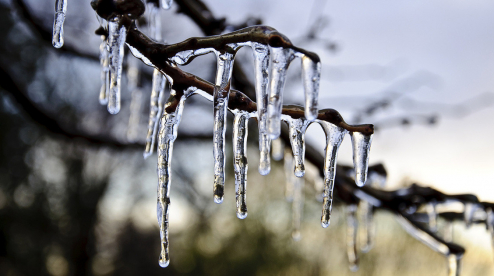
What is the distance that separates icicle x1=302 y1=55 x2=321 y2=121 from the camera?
474 millimetres

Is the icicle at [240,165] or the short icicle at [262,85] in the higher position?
the short icicle at [262,85]

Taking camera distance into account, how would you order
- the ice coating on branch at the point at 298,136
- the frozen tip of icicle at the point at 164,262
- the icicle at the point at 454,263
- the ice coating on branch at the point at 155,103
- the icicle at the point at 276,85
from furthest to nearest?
1. the icicle at the point at 454,263
2. the ice coating on branch at the point at 155,103
3. the frozen tip of icicle at the point at 164,262
4. the ice coating on branch at the point at 298,136
5. the icicle at the point at 276,85

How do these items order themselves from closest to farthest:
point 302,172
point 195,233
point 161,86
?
point 302,172 < point 161,86 < point 195,233

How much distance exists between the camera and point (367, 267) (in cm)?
1150

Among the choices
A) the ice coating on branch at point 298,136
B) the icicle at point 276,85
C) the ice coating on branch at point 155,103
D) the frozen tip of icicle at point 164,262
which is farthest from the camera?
the ice coating on branch at point 155,103

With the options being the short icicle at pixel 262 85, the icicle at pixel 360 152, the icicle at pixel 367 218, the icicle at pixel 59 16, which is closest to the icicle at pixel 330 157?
the icicle at pixel 360 152

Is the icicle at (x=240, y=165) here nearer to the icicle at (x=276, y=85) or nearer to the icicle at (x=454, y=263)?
the icicle at (x=276, y=85)

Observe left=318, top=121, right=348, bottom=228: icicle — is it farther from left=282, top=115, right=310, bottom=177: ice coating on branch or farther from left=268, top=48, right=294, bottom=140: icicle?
left=268, top=48, right=294, bottom=140: icicle

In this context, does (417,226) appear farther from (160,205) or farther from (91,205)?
(91,205)

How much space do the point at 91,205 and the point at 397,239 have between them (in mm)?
9976

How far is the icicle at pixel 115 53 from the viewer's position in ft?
1.72

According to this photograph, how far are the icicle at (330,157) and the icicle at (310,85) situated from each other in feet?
0.42

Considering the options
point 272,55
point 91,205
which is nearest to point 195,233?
point 91,205

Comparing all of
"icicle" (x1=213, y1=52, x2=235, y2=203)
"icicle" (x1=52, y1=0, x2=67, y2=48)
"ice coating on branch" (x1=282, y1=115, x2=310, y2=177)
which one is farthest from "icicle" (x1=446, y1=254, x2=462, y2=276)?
"icicle" (x1=52, y1=0, x2=67, y2=48)
